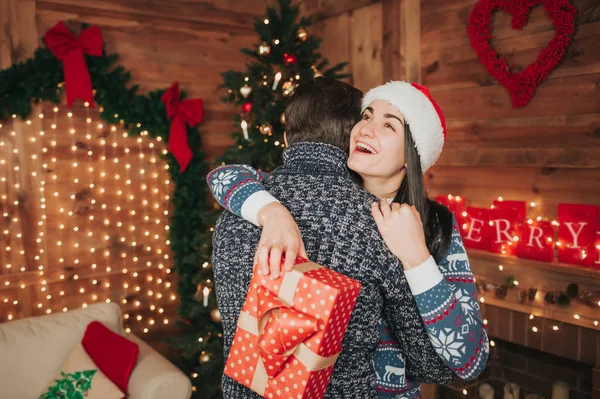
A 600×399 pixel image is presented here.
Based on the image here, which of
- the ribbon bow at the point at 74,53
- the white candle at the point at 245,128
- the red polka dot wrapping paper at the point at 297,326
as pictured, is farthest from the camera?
the ribbon bow at the point at 74,53

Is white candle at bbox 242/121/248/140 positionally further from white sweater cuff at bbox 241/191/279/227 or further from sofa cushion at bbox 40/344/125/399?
white sweater cuff at bbox 241/191/279/227

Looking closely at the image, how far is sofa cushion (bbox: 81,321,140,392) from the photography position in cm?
258

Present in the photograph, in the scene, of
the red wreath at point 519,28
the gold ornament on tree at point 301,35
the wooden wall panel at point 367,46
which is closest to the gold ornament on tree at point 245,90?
the gold ornament on tree at point 301,35

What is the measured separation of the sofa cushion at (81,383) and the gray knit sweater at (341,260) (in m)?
1.54

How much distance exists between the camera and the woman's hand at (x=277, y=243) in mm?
973

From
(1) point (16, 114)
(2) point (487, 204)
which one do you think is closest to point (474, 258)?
(2) point (487, 204)

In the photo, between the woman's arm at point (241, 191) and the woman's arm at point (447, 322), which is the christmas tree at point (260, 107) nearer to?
the woman's arm at point (241, 191)

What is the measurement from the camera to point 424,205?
145 centimetres

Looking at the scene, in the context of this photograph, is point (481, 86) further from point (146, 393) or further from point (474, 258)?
point (146, 393)

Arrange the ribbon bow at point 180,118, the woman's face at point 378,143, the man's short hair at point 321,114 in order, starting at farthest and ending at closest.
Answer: the ribbon bow at point 180,118 → the woman's face at point 378,143 → the man's short hair at point 321,114

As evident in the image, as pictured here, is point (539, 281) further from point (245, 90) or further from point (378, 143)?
point (245, 90)

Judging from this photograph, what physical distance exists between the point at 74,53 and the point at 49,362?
1.91m

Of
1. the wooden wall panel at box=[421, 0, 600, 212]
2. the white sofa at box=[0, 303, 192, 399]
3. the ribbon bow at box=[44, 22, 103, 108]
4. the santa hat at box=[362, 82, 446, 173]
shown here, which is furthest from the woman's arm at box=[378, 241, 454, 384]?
the ribbon bow at box=[44, 22, 103, 108]

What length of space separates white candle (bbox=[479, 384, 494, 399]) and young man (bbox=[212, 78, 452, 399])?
7.49ft
